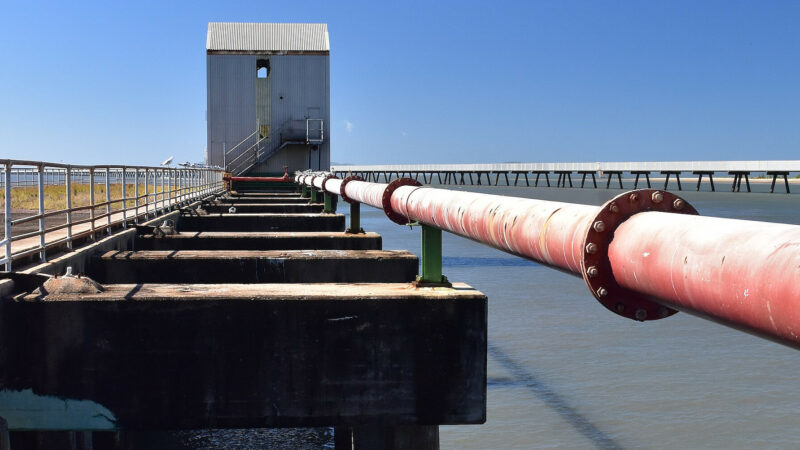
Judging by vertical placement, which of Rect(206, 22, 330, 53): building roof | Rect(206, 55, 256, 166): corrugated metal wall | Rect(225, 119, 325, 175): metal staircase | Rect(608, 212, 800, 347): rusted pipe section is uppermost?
Rect(206, 22, 330, 53): building roof

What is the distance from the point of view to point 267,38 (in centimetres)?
4088

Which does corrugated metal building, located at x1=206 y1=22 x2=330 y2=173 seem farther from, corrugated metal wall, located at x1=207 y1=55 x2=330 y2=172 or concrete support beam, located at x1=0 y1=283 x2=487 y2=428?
concrete support beam, located at x1=0 y1=283 x2=487 y2=428

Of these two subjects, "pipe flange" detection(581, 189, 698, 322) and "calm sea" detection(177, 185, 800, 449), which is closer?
"pipe flange" detection(581, 189, 698, 322)

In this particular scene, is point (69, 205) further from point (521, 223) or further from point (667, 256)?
point (667, 256)

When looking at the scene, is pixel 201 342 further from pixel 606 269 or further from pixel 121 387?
pixel 606 269

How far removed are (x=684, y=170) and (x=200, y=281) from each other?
3712 inches

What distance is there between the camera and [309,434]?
440 inches

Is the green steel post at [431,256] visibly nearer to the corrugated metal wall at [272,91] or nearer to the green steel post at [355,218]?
the green steel post at [355,218]

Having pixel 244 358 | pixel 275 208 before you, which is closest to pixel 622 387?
pixel 244 358

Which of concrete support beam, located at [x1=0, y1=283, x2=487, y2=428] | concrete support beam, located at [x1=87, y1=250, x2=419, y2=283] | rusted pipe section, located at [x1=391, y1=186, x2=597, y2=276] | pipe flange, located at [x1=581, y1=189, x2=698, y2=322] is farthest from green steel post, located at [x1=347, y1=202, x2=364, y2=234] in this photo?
pipe flange, located at [x1=581, y1=189, x2=698, y2=322]

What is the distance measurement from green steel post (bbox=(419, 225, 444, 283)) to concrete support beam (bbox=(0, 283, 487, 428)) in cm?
50

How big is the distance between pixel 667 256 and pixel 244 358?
15.0 ft

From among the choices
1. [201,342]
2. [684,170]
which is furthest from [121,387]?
[684,170]

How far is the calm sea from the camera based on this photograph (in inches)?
422
